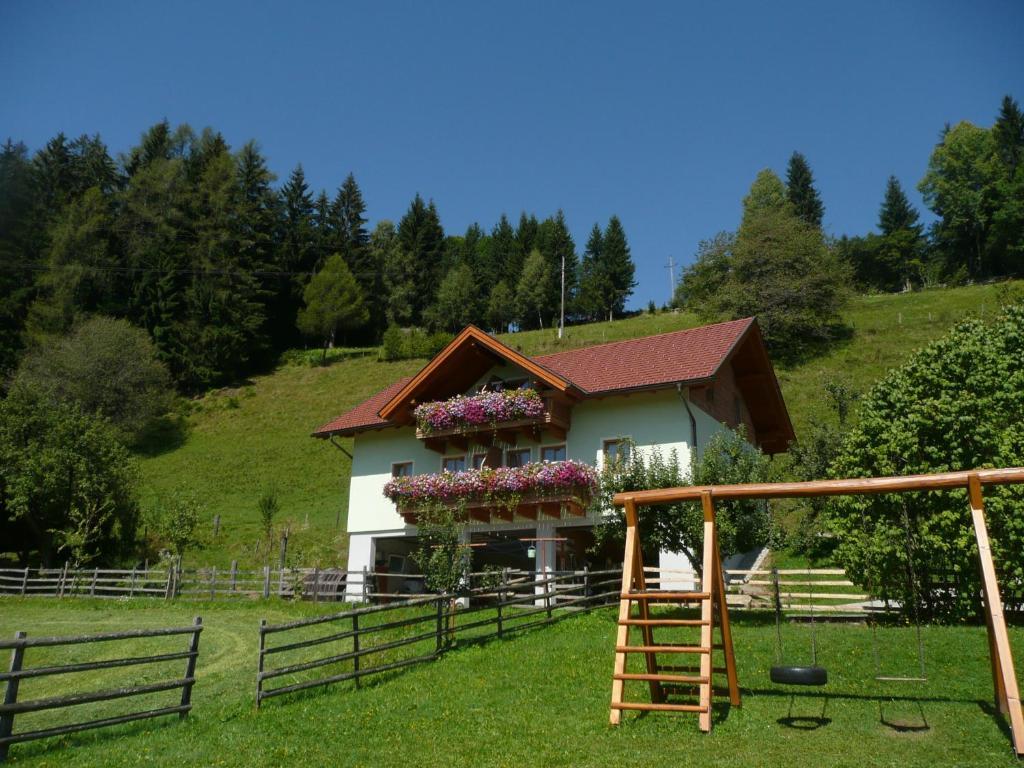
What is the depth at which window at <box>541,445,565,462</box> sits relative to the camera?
2667cm

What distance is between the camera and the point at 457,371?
28844mm

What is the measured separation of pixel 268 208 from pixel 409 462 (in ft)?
213

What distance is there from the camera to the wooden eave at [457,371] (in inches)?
1039

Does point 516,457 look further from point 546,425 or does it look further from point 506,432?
point 546,425

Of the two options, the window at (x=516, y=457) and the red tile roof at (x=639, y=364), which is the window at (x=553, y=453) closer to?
the window at (x=516, y=457)

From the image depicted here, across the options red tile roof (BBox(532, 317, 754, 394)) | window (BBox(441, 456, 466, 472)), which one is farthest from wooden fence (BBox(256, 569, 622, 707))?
red tile roof (BBox(532, 317, 754, 394))

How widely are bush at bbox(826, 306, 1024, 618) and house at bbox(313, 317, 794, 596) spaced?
192 inches

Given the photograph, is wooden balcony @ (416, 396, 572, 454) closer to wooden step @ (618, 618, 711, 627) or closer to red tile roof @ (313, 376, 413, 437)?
red tile roof @ (313, 376, 413, 437)

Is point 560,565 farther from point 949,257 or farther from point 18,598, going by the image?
point 949,257

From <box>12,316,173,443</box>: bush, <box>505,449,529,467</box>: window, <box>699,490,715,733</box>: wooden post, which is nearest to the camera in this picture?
<box>699,490,715,733</box>: wooden post

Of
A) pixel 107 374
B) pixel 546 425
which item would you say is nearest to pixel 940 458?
pixel 546 425

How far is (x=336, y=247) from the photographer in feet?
295

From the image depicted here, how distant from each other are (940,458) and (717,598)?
9.83m

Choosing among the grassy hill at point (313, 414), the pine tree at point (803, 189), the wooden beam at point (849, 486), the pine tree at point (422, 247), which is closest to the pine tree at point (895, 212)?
the pine tree at point (803, 189)
